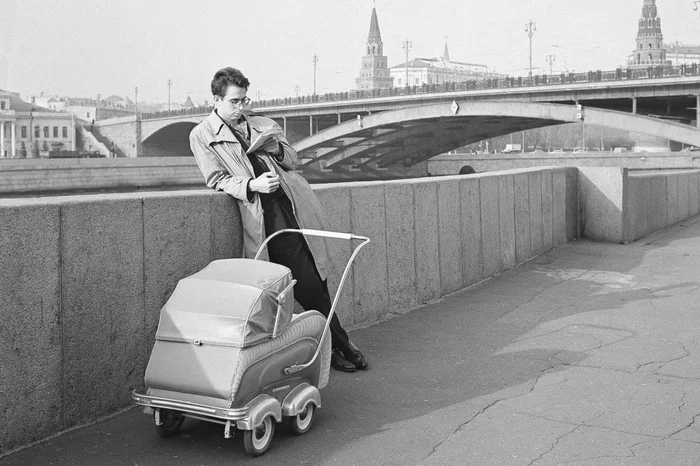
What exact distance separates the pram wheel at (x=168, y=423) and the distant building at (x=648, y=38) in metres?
126

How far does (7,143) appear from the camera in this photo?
98.2m

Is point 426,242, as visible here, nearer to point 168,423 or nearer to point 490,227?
point 490,227

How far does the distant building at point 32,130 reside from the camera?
9100 cm

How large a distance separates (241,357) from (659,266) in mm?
6493

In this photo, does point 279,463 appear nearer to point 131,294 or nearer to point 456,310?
point 131,294

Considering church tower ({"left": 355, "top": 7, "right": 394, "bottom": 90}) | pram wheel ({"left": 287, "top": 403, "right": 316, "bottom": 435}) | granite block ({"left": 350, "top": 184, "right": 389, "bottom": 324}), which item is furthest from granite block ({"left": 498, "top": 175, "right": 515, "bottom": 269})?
church tower ({"left": 355, "top": 7, "right": 394, "bottom": 90})

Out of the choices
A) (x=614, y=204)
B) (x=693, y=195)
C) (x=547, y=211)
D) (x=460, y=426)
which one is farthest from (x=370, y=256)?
(x=693, y=195)

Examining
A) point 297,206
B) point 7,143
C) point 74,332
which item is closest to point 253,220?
point 297,206

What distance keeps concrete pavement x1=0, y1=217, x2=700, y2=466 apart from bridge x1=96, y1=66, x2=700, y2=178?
2938cm

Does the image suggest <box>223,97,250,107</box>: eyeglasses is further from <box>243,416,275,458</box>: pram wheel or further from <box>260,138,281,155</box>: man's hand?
<box>243,416,275,458</box>: pram wheel

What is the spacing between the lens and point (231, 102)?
14.6 feet

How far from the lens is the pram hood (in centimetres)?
345

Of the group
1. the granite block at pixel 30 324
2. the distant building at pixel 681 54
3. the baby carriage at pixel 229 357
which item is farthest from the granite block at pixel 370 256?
the distant building at pixel 681 54

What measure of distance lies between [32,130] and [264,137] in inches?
4004
